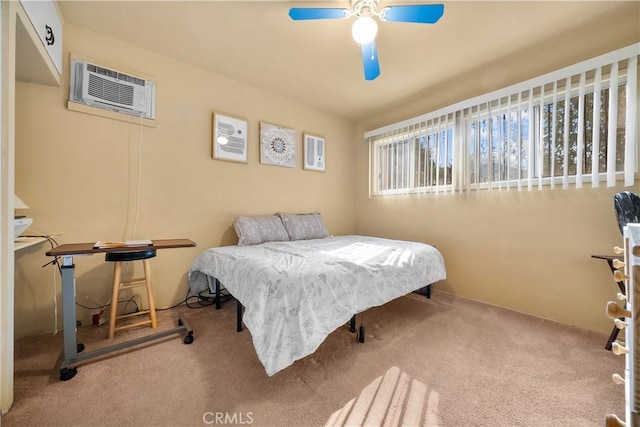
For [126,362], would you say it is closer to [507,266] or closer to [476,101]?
[507,266]

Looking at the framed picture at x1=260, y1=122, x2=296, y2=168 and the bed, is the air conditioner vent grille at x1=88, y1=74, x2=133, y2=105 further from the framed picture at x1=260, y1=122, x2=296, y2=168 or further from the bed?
the bed

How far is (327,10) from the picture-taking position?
1531 millimetres

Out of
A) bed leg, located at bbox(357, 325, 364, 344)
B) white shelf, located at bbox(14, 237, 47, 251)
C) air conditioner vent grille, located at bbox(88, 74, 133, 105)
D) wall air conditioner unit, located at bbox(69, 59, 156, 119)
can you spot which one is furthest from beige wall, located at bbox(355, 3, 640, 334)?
white shelf, located at bbox(14, 237, 47, 251)

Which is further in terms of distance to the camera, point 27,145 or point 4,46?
point 27,145

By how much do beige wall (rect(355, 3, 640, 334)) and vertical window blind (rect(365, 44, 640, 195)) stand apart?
140 millimetres

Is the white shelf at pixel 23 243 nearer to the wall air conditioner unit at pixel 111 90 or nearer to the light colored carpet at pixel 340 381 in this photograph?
the light colored carpet at pixel 340 381

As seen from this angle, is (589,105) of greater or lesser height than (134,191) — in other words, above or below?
above

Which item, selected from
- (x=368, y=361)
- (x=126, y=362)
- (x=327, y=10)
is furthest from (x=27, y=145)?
(x=368, y=361)

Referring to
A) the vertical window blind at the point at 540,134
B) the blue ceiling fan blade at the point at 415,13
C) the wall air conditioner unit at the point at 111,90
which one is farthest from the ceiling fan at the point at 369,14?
the wall air conditioner unit at the point at 111,90

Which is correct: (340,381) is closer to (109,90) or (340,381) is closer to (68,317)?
(68,317)

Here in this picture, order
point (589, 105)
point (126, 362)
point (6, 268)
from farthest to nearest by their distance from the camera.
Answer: point (589, 105) → point (126, 362) → point (6, 268)

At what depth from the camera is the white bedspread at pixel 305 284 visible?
1.27 metres

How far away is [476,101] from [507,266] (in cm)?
169

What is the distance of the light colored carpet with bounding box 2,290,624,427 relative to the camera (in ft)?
3.69
